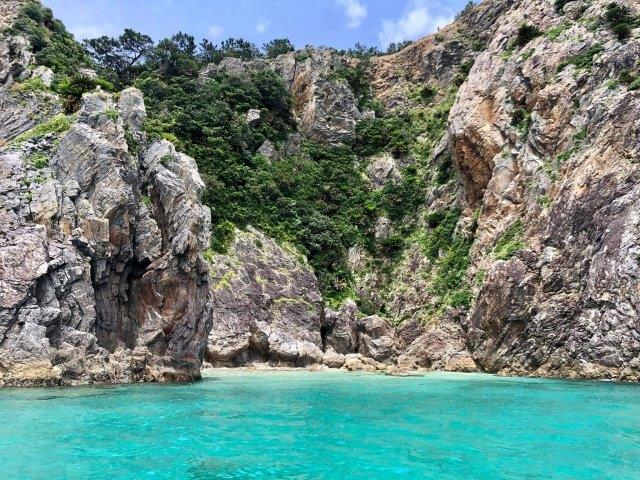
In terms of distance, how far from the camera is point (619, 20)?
1421 inches

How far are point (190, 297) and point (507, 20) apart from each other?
43.9 metres

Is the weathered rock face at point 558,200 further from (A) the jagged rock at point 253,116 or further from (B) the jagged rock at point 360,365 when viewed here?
(A) the jagged rock at point 253,116

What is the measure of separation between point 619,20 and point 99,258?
127 feet

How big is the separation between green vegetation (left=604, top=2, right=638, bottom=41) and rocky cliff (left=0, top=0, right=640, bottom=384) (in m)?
0.14

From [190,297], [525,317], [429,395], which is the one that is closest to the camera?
[429,395]

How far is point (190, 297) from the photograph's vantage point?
26766mm

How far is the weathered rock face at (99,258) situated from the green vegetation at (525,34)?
3304cm

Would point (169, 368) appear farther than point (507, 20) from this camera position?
No

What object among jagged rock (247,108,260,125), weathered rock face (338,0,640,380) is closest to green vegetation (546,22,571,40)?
weathered rock face (338,0,640,380)

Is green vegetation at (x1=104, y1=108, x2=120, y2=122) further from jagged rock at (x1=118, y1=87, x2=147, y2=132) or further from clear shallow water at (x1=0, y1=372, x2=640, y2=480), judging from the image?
clear shallow water at (x1=0, y1=372, x2=640, y2=480)

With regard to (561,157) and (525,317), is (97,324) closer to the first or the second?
(525,317)

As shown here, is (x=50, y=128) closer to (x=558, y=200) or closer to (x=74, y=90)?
(x=74, y=90)

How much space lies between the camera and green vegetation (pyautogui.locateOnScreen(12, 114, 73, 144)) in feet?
81.7

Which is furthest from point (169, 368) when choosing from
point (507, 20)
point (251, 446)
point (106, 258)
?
point (507, 20)
